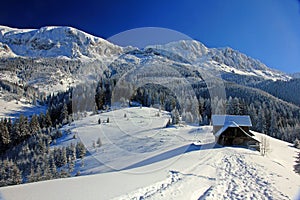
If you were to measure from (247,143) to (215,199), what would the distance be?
68.6ft

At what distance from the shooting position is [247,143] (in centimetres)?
2527

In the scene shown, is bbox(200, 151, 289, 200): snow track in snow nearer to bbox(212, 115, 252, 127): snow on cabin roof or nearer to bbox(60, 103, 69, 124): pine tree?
bbox(212, 115, 252, 127): snow on cabin roof

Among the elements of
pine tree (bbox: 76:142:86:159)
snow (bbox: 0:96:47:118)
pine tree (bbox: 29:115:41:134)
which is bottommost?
pine tree (bbox: 76:142:86:159)

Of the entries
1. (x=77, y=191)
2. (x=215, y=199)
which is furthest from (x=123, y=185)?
(x=215, y=199)

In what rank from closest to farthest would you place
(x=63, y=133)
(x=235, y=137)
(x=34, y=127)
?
(x=235, y=137)
(x=63, y=133)
(x=34, y=127)

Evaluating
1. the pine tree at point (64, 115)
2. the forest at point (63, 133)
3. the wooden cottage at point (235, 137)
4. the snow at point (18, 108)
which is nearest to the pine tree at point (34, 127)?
the forest at point (63, 133)

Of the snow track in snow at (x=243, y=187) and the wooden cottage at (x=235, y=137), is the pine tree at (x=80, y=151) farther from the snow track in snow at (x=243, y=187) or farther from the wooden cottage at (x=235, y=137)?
the snow track in snow at (x=243, y=187)

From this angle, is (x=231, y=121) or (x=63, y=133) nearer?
(x=231, y=121)

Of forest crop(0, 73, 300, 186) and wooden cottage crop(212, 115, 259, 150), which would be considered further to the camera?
forest crop(0, 73, 300, 186)

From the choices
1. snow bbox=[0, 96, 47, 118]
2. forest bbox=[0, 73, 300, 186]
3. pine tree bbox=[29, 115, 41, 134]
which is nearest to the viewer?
forest bbox=[0, 73, 300, 186]

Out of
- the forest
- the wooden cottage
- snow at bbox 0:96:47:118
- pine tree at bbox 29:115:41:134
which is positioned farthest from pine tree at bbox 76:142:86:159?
snow at bbox 0:96:47:118

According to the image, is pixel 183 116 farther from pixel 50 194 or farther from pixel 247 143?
pixel 50 194

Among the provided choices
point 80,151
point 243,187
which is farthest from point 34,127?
point 243,187

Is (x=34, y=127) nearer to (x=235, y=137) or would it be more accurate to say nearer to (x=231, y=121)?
(x=231, y=121)
